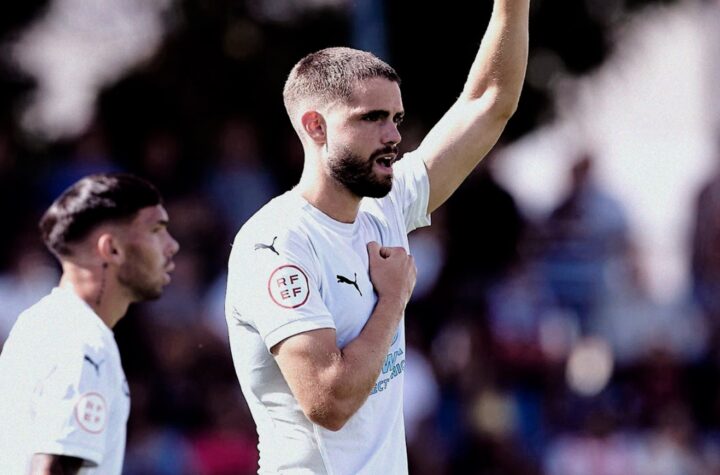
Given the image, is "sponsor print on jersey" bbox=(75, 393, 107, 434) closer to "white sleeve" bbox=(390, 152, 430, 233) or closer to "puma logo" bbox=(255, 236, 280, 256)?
"puma logo" bbox=(255, 236, 280, 256)

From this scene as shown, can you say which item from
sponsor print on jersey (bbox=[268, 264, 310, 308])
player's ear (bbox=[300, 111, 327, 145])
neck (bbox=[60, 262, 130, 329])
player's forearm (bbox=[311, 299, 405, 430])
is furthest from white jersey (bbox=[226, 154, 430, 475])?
neck (bbox=[60, 262, 130, 329])

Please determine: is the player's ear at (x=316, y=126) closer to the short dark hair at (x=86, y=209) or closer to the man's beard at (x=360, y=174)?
the man's beard at (x=360, y=174)

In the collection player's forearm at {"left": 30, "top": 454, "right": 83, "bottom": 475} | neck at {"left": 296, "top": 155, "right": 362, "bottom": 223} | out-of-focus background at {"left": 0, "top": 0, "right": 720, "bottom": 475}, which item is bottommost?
player's forearm at {"left": 30, "top": 454, "right": 83, "bottom": 475}

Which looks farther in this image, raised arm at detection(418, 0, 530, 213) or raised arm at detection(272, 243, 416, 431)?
→ raised arm at detection(418, 0, 530, 213)

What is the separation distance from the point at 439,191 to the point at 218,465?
5152mm

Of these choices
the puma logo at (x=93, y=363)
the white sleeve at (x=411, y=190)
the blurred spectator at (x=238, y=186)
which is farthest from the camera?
the blurred spectator at (x=238, y=186)

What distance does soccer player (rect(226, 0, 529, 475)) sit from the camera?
479cm

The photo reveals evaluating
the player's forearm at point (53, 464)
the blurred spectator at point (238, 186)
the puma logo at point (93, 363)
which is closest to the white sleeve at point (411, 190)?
the puma logo at point (93, 363)

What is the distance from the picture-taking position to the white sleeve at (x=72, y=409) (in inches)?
228

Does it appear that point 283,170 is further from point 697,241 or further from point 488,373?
point 697,241

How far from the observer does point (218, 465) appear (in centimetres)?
1034

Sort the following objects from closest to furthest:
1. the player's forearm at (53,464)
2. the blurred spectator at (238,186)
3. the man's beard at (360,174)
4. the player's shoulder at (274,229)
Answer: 1. the player's shoulder at (274,229)
2. the man's beard at (360,174)
3. the player's forearm at (53,464)
4. the blurred spectator at (238,186)

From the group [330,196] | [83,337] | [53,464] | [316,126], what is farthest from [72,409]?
[316,126]

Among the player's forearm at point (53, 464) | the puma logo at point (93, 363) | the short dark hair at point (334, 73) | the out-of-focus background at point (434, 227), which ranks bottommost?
the player's forearm at point (53, 464)
